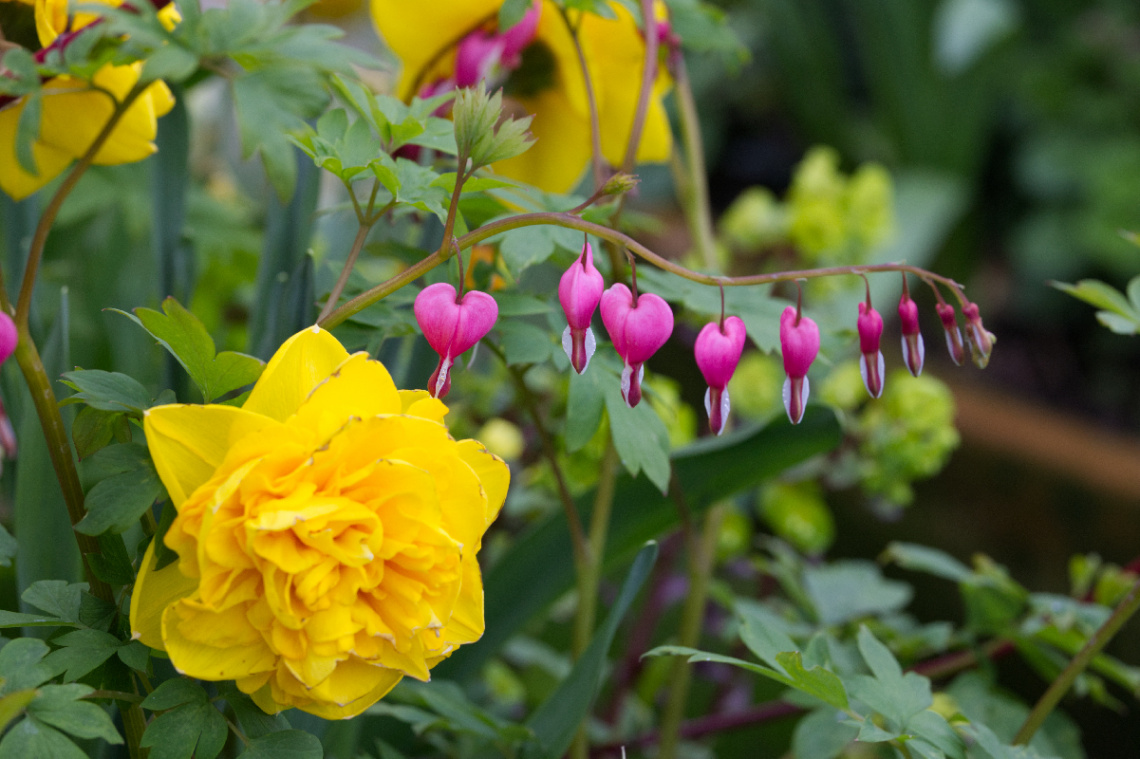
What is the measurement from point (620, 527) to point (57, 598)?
1.08 feet

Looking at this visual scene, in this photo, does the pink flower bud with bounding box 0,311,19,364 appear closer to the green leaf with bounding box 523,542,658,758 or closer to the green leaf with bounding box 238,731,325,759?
the green leaf with bounding box 238,731,325,759

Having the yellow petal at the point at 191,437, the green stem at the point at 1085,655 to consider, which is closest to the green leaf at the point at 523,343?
the yellow petal at the point at 191,437

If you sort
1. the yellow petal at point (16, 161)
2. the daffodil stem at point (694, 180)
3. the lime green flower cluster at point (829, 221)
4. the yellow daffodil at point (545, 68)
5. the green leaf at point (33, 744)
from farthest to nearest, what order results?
the lime green flower cluster at point (829, 221) → the daffodil stem at point (694, 180) → the yellow daffodil at point (545, 68) → the yellow petal at point (16, 161) → the green leaf at point (33, 744)

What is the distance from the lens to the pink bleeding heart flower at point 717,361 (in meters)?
0.33

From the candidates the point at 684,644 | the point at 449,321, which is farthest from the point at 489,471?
the point at 684,644

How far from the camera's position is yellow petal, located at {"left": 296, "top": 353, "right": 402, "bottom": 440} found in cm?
30

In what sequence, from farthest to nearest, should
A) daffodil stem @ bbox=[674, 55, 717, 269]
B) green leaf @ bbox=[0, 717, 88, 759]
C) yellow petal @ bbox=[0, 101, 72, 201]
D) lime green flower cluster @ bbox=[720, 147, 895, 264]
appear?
lime green flower cluster @ bbox=[720, 147, 895, 264] → daffodil stem @ bbox=[674, 55, 717, 269] → yellow petal @ bbox=[0, 101, 72, 201] → green leaf @ bbox=[0, 717, 88, 759]

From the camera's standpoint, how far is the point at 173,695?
0.32 meters

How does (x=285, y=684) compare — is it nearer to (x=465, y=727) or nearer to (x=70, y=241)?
(x=465, y=727)

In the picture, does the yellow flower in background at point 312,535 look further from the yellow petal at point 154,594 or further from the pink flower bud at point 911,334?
the pink flower bud at point 911,334

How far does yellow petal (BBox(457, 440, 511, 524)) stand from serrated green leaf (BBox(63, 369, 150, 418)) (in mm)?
116

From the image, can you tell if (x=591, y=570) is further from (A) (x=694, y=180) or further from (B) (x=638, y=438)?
(A) (x=694, y=180)

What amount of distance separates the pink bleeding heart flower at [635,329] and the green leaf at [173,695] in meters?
0.19

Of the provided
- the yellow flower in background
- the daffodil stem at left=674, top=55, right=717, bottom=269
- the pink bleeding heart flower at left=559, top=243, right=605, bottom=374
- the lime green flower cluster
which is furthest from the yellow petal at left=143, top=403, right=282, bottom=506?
the lime green flower cluster
